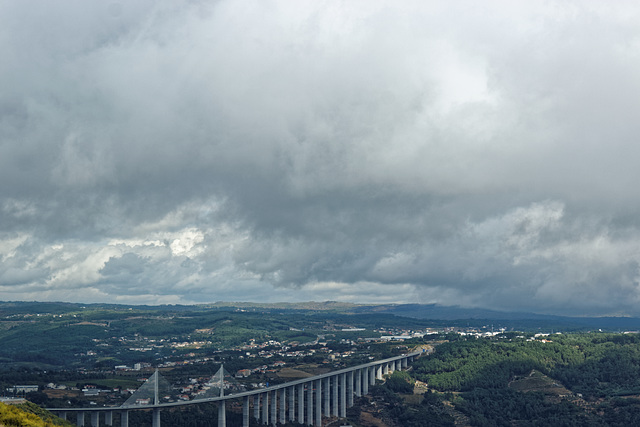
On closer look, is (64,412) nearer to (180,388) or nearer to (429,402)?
(180,388)

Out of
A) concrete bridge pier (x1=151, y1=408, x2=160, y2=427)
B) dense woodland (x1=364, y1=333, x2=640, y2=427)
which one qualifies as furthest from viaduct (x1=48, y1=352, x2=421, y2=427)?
dense woodland (x1=364, y1=333, x2=640, y2=427)

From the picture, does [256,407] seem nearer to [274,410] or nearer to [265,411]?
[265,411]

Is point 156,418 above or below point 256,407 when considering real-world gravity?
above

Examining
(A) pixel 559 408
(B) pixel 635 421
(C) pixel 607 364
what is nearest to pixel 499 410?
(A) pixel 559 408

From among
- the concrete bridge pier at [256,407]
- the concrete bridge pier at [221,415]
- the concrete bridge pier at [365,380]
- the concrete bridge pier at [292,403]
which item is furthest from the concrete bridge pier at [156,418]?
the concrete bridge pier at [365,380]

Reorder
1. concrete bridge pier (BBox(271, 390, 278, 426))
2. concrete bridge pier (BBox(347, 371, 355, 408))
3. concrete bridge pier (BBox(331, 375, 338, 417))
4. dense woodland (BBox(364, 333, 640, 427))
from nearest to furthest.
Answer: concrete bridge pier (BBox(271, 390, 278, 426)), dense woodland (BBox(364, 333, 640, 427)), concrete bridge pier (BBox(331, 375, 338, 417)), concrete bridge pier (BBox(347, 371, 355, 408))

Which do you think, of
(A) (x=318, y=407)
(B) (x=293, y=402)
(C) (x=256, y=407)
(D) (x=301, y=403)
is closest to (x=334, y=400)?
(A) (x=318, y=407)

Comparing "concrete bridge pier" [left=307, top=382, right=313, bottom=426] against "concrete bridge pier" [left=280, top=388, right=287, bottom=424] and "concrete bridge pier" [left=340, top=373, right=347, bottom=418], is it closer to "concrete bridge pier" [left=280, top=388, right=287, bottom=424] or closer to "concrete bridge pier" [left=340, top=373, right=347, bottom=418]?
"concrete bridge pier" [left=280, top=388, right=287, bottom=424]

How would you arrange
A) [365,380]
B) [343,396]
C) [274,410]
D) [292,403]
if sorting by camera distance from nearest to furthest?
A: [274,410], [292,403], [343,396], [365,380]

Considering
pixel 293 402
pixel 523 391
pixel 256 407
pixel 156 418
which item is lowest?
pixel 523 391
